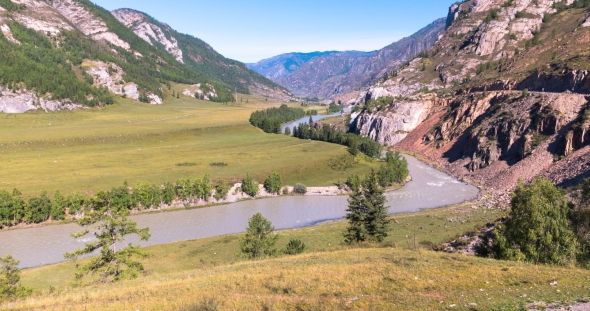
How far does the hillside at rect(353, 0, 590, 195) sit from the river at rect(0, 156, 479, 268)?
465 inches

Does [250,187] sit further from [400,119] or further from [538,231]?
[400,119]

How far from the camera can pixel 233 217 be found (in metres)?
78.1

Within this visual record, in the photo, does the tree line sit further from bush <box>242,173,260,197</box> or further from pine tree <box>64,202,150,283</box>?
pine tree <box>64,202,150,283</box>

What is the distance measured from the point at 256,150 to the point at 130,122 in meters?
82.5

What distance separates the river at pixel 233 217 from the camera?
59.2m

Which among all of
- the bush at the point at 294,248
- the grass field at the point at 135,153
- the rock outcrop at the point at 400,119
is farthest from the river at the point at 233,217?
the rock outcrop at the point at 400,119

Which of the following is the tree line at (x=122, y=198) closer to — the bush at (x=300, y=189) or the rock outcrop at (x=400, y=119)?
the bush at (x=300, y=189)

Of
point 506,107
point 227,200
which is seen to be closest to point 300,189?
point 227,200

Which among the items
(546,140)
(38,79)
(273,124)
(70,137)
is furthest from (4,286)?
(38,79)

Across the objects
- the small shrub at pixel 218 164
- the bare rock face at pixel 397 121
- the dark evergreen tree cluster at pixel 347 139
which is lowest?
the small shrub at pixel 218 164

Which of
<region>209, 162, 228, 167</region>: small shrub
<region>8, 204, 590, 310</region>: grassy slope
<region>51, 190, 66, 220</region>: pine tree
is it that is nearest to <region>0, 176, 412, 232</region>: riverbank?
<region>51, 190, 66, 220</region>: pine tree

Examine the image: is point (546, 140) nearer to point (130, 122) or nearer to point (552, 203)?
point (552, 203)

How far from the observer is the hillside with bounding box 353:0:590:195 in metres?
86.8

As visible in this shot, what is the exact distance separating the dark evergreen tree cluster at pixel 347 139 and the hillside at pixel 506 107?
18.3 meters
